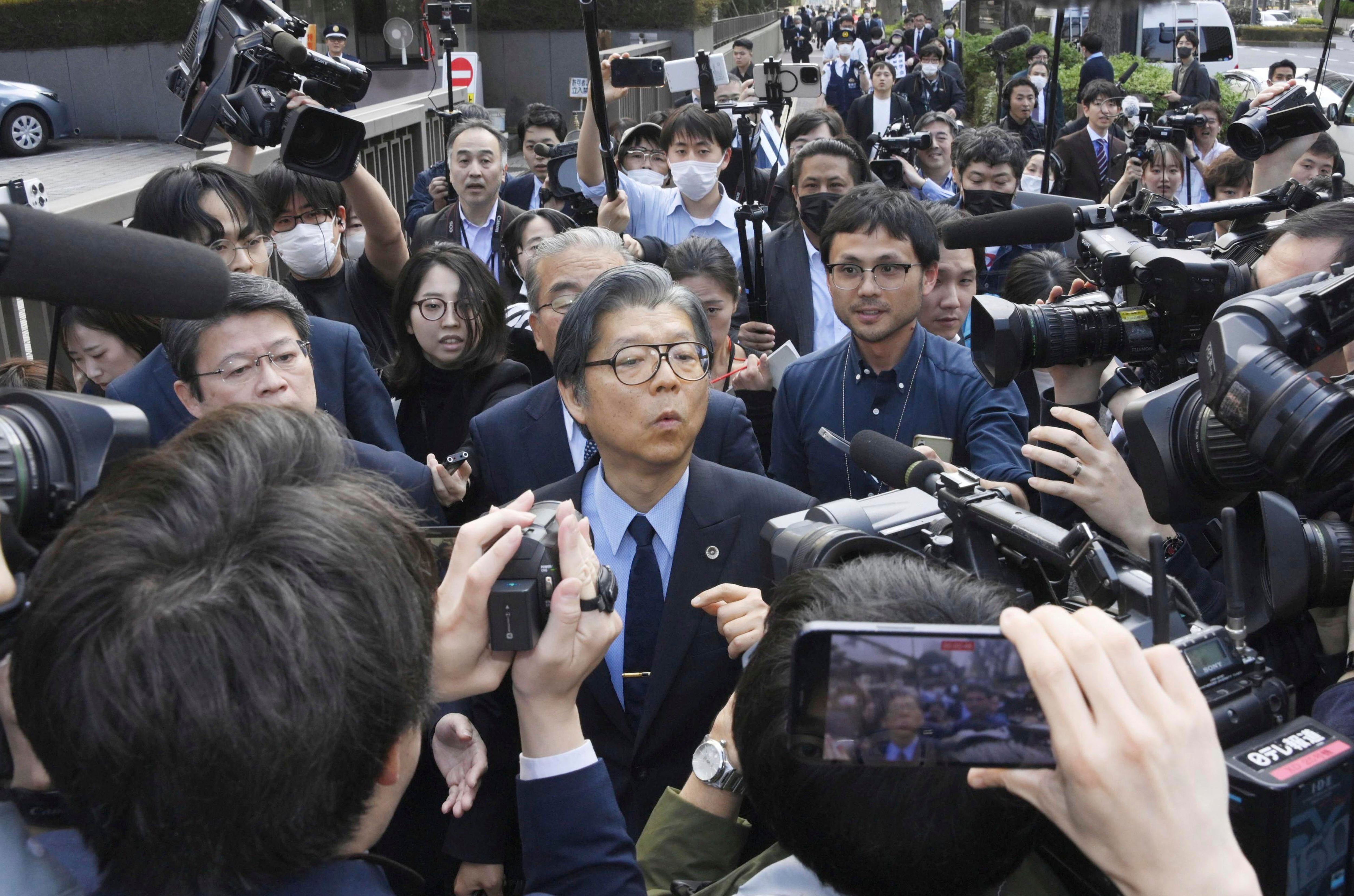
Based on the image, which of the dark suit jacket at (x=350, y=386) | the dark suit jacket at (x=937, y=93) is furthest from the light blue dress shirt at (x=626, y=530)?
the dark suit jacket at (x=937, y=93)

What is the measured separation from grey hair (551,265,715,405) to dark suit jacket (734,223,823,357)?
188cm

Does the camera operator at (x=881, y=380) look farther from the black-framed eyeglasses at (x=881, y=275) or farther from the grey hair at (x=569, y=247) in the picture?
the grey hair at (x=569, y=247)

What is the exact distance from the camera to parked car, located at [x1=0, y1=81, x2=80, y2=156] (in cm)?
1427

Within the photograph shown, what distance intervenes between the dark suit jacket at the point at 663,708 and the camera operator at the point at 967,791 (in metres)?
0.44

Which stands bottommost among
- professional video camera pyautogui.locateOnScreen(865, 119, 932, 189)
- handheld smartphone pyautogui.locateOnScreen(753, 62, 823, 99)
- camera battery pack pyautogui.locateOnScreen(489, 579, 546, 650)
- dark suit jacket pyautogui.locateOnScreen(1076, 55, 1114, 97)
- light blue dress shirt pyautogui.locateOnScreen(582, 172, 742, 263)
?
light blue dress shirt pyautogui.locateOnScreen(582, 172, 742, 263)

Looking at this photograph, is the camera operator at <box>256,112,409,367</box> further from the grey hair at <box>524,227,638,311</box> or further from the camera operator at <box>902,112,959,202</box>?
the camera operator at <box>902,112,959,202</box>

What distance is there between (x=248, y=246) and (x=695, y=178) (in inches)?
107

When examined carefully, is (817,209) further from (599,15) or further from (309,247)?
(599,15)

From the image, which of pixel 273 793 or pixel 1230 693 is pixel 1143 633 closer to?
pixel 1230 693

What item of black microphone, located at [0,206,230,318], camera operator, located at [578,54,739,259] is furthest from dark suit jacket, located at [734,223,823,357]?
black microphone, located at [0,206,230,318]

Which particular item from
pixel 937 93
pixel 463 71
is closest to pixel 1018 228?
pixel 463 71

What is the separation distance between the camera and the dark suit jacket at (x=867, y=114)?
1123 cm

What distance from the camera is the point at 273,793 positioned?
1.09 metres

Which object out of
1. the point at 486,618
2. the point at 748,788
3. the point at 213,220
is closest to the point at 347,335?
the point at 213,220
